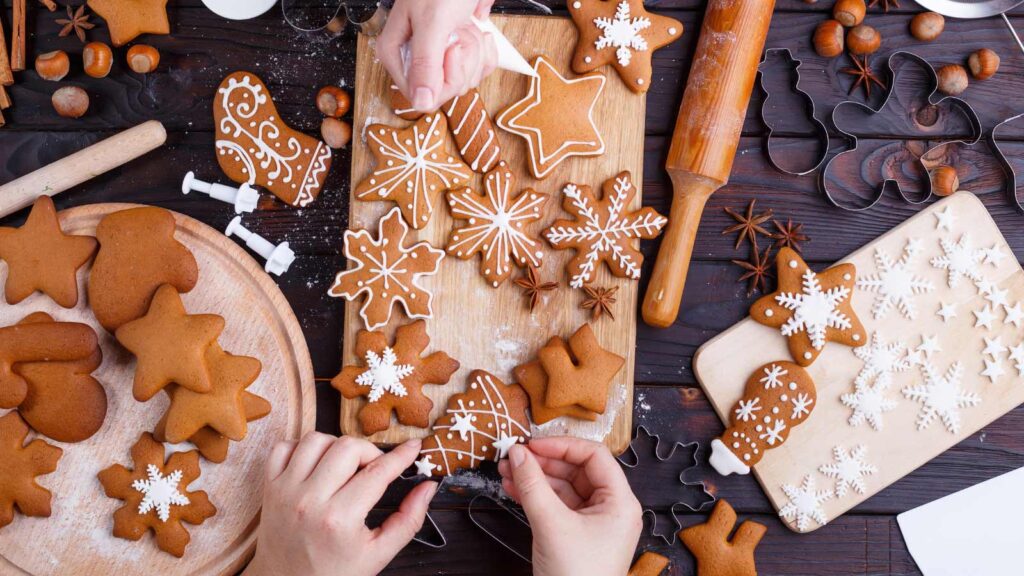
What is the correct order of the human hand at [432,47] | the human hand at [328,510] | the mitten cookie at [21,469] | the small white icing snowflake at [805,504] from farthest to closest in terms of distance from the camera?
the small white icing snowflake at [805,504]
the mitten cookie at [21,469]
the human hand at [328,510]
the human hand at [432,47]

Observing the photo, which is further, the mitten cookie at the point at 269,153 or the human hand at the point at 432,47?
the mitten cookie at the point at 269,153

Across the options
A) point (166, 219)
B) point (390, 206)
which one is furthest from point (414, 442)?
point (166, 219)

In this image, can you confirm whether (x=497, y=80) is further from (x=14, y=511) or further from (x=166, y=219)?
(x=14, y=511)

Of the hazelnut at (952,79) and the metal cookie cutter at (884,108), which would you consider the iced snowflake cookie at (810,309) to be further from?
the hazelnut at (952,79)

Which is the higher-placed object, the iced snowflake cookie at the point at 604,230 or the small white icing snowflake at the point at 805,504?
the iced snowflake cookie at the point at 604,230

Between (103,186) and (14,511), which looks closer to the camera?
(14,511)

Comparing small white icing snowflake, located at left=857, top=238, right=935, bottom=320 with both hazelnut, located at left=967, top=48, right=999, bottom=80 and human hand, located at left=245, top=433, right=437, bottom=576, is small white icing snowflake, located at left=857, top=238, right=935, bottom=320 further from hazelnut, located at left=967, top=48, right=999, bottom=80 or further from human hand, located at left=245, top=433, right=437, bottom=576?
human hand, located at left=245, top=433, right=437, bottom=576

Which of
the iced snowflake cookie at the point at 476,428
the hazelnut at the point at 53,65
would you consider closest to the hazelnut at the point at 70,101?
the hazelnut at the point at 53,65

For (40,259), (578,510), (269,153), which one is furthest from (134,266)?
(578,510)
